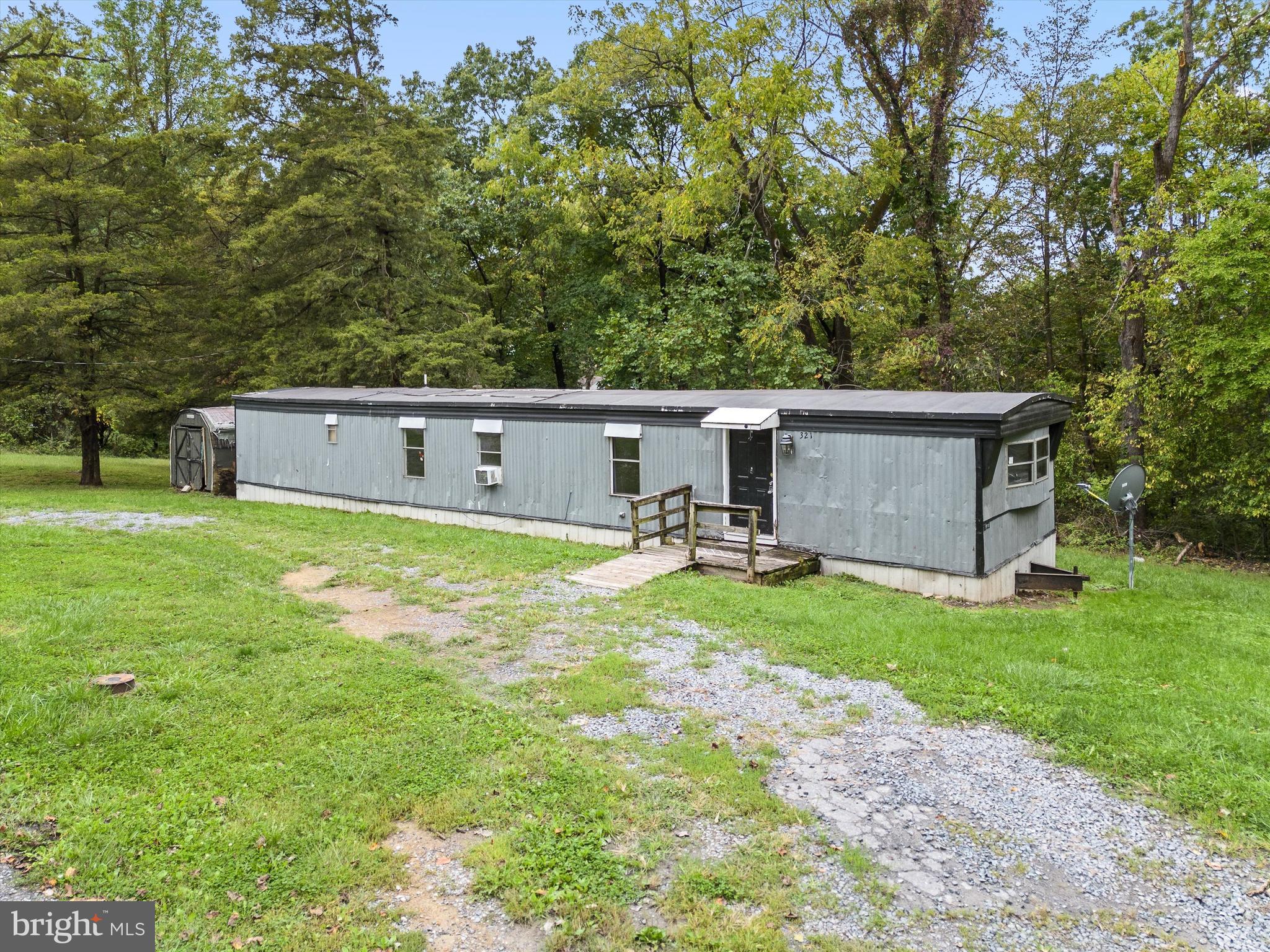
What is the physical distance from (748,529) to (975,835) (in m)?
6.51

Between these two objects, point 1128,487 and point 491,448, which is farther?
point 491,448

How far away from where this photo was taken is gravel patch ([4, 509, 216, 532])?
13.9 meters

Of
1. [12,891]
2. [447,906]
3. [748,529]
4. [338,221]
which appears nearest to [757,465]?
[748,529]

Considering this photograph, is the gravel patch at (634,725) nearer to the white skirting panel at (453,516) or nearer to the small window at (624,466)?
the white skirting panel at (453,516)

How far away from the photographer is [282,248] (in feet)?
73.6

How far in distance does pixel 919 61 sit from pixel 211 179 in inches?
901

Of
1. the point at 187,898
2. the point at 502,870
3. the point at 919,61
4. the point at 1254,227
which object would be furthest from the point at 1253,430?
the point at 187,898

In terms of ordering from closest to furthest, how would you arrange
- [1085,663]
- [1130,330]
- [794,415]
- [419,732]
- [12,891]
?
1. [12,891]
2. [419,732]
3. [1085,663]
4. [794,415]
5. [1130,330]

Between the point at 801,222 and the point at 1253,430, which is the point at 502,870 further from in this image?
the point at 801,222

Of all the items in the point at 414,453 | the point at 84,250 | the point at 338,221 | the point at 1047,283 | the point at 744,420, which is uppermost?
the point at 338,221

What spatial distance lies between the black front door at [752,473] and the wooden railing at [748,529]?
355mm

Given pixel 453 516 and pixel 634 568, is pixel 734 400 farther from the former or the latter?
pixel 453 516

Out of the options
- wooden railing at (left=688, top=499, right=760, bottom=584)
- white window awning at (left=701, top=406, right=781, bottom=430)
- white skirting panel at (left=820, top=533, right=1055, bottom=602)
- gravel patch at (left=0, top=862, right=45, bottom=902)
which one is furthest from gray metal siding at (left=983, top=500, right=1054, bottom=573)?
gravel patch at (left=0, top=862, right=45, bottom=902)

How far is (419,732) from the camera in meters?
5.63
